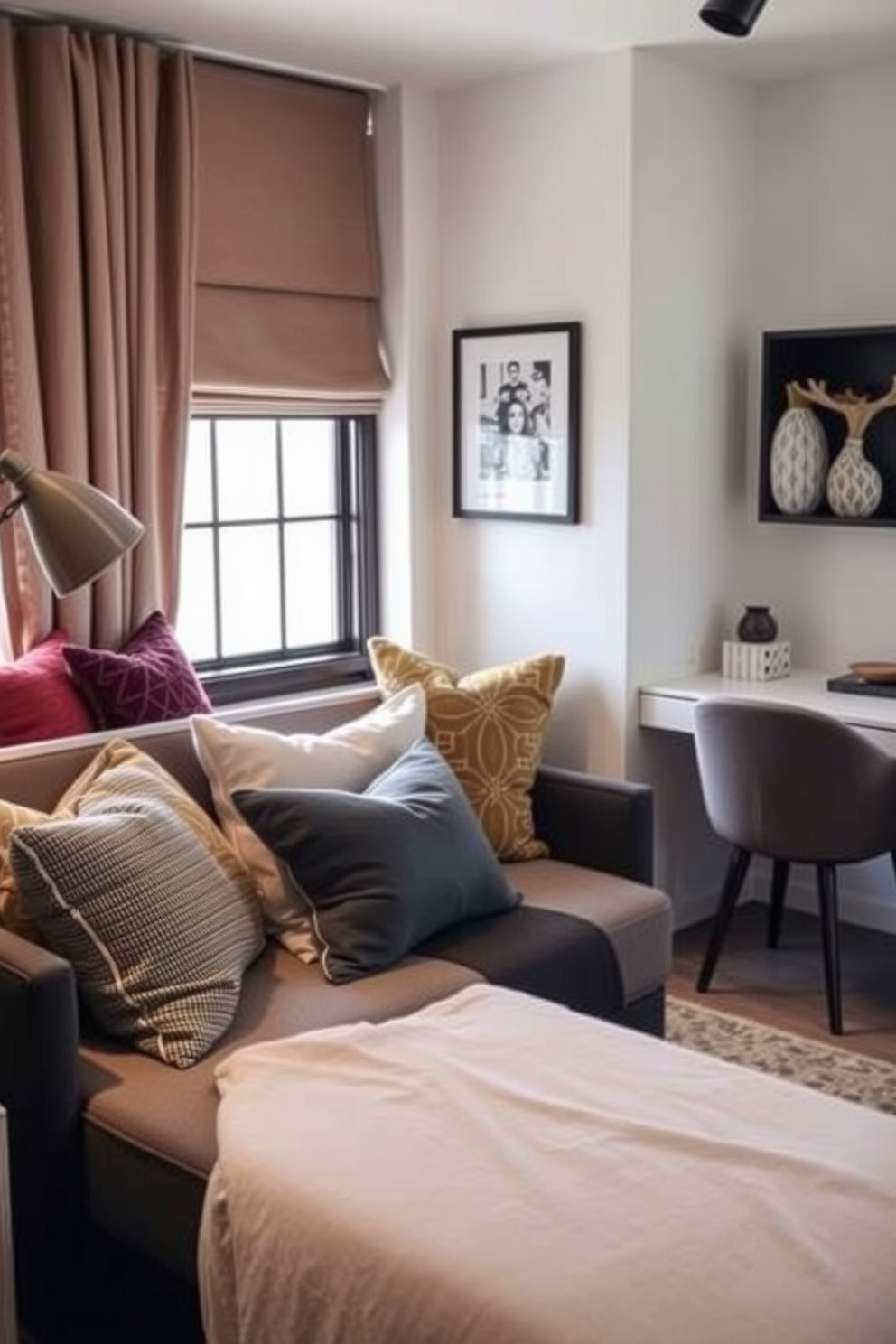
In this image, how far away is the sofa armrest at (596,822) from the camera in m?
3.24

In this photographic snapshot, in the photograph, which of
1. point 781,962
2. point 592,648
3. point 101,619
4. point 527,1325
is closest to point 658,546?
point 592,648

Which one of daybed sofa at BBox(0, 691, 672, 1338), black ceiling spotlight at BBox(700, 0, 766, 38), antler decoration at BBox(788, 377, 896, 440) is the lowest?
daybed sofa at BBox(0, 691, 672, 1338)

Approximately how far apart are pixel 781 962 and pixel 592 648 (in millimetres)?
976

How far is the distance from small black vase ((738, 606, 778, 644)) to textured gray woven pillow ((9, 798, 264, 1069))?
212cm

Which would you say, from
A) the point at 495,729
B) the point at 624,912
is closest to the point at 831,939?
the point at 624,912

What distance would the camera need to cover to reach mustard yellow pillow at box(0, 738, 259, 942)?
99.3 inches

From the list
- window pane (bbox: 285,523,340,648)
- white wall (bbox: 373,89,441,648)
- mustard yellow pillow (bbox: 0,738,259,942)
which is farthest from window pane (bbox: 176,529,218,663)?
mustard yellow pillow (bbox: 0,738,259,942)

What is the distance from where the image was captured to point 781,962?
13.1 feet

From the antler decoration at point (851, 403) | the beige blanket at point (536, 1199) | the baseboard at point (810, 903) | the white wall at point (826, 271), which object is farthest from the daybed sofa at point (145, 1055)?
the antler decoration at point (851, 403)

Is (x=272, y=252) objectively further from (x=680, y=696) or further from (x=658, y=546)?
(x=680, y=696)

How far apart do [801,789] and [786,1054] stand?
598mm

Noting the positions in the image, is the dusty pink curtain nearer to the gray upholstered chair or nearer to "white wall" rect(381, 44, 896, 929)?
"white wall" rect(381, 44, 896, 929)

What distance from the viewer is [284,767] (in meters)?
2.89

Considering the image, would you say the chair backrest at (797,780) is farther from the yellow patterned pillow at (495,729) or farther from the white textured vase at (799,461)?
the white textured vase at (799,461)
